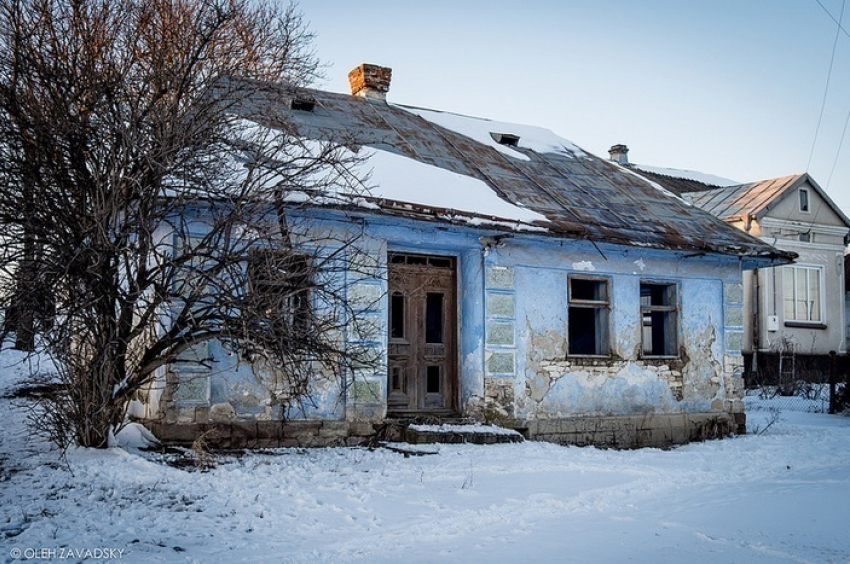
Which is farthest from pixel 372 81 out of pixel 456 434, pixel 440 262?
pixel 456 434

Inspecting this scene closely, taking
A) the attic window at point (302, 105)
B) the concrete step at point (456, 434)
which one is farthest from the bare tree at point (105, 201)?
the attic window at point (302, 105)

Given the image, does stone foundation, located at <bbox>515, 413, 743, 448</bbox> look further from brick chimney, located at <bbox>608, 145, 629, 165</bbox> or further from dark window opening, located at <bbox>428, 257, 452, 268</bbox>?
brick chimney, located at <bbox>608, 145, 629, 165</bbox>

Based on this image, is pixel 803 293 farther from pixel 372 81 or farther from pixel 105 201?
pixel 105 201

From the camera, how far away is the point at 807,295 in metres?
23.2

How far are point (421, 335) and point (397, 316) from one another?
1.46ft

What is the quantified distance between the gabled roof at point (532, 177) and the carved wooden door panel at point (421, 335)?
47.0 inches

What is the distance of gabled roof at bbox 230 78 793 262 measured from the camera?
467 inches

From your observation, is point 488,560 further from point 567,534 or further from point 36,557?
point 36,557

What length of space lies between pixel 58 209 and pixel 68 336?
1122 mm

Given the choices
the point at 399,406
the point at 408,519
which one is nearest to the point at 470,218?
the point at 399,406

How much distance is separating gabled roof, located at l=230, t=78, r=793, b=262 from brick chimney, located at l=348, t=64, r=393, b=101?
29 cm

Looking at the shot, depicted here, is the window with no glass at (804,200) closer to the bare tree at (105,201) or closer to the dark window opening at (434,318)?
the dark window opening at (434,318)

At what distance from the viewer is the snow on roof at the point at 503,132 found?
1478 cm

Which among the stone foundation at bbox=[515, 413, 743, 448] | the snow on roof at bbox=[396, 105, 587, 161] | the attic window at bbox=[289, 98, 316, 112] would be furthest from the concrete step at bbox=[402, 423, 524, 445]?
the snow on roof at bbox=[396, 105, 587, 161]
